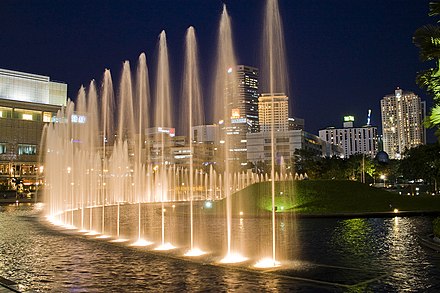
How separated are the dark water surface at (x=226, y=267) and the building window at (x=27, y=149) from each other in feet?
285

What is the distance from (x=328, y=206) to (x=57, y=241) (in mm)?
21722

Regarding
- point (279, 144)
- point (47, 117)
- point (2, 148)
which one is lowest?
point (2, 148)

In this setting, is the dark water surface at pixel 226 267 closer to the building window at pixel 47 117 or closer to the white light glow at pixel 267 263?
the white light glow at pixel 267 263

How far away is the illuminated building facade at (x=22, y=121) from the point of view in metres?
97.2

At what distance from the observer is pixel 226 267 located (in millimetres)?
12633

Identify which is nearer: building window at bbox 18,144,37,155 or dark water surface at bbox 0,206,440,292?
dark water surface at bbox 0,206,440,292

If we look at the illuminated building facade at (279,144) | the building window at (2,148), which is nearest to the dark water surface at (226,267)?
the building window at (2,148)

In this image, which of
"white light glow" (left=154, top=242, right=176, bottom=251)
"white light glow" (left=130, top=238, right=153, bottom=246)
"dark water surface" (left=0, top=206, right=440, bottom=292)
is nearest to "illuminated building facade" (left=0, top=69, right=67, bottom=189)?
"white light glow" (left=130, top=238, right=153, bottom=246)

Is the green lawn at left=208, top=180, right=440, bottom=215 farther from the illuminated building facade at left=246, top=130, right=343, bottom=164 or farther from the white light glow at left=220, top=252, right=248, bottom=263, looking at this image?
the illuminated building facade at left=246, top=130, right=343, bottom=164

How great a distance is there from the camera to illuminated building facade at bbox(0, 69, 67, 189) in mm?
97250

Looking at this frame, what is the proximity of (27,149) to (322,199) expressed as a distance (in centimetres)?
8272

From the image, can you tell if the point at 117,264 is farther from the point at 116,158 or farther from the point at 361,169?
the point at 361,169

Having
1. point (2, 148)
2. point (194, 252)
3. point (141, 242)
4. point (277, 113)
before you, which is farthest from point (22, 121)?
point (194, 252)

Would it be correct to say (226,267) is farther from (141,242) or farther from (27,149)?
(27,149)
